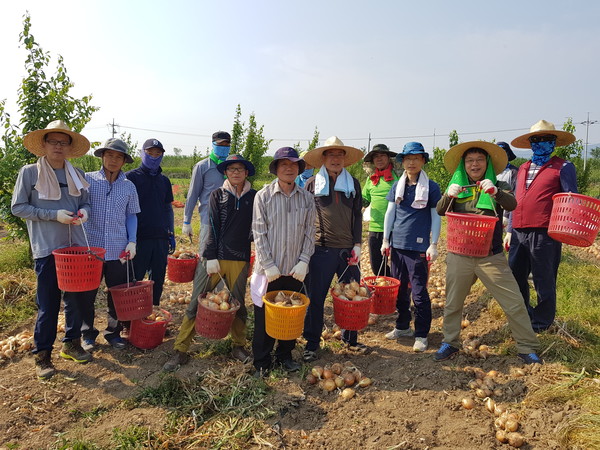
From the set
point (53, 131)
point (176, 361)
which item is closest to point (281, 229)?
point (176, 361)

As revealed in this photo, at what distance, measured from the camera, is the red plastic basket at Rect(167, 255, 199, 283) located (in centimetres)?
502

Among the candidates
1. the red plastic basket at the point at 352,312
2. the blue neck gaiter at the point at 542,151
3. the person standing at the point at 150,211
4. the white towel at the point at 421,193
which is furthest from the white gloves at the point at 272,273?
the blue neck gaiter at the point at 542,151

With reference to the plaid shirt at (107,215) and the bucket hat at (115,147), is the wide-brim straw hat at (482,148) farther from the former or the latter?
the plaid shirt at (107,215)

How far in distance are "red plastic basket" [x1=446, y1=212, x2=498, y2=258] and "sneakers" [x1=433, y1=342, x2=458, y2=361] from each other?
97cm

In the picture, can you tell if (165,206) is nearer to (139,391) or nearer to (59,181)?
(59,181)

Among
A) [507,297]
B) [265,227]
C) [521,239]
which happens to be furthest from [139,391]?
[521,239]

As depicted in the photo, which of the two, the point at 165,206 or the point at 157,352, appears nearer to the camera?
the point at 157,352

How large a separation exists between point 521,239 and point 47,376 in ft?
15.1

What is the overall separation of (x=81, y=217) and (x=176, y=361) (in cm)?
157

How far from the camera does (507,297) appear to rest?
3.40 meters

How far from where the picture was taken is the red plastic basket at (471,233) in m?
3.20

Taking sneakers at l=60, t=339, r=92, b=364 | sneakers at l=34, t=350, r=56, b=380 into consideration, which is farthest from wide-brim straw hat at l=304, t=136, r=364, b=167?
sneakers at l=34, t=350, r=56, b=380

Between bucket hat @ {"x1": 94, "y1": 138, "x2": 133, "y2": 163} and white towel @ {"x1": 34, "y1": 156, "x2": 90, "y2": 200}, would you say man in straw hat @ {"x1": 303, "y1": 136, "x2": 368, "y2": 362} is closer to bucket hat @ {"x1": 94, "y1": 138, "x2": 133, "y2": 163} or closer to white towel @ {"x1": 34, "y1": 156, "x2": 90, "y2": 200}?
bucket hat @ {"x1": 94, "y1": 138, "x2": 133, "y2": 163}

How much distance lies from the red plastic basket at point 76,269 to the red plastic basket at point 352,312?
83.8 inches
